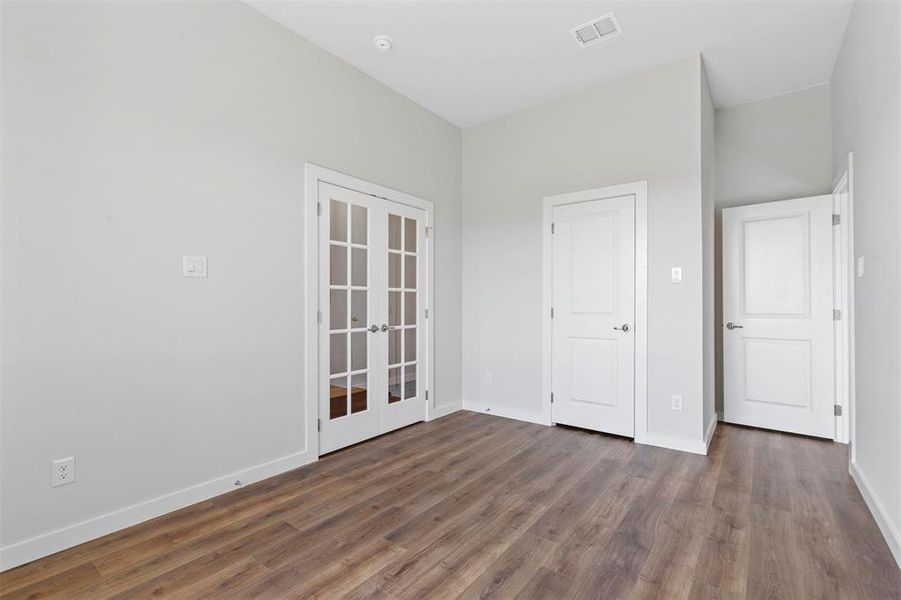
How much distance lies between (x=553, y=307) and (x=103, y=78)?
3.50m

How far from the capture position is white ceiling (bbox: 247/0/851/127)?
8.98 ft

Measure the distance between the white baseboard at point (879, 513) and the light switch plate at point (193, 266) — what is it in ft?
→ 12.1

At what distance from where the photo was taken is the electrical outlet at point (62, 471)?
194 cm

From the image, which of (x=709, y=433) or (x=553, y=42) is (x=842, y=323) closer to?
(x=709, y=433)

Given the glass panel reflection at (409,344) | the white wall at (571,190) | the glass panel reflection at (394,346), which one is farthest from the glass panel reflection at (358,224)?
the white wall at (571,190)

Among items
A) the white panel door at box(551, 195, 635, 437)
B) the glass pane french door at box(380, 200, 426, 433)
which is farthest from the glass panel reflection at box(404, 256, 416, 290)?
the white panel door at box(551, 195, 635, 437)

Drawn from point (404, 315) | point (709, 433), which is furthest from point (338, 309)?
point (709, 433)

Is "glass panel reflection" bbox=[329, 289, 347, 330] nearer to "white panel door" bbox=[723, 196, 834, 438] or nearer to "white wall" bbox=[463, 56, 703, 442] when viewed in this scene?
"white wall" bbox=[463, 56, 703, 442]

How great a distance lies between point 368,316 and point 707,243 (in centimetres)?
288

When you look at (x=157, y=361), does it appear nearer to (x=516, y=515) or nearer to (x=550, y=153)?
(x=516, y=515)

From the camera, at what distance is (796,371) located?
3.66 m

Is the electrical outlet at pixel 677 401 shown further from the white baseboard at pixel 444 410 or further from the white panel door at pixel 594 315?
the white baseboard at pixel 444 410

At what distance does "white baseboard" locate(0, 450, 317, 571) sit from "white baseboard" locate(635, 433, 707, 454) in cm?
271

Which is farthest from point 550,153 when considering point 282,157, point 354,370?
point 354,370
